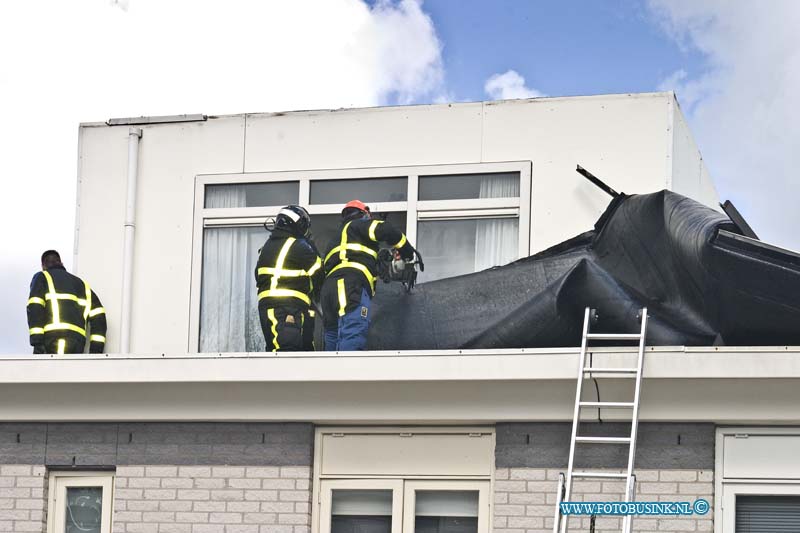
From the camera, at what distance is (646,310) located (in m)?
11.2

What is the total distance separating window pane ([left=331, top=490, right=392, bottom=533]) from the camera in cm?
1168

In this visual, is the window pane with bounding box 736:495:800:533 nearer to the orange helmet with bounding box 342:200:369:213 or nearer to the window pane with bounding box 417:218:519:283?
the window pane with bounding box 417:218:519:283

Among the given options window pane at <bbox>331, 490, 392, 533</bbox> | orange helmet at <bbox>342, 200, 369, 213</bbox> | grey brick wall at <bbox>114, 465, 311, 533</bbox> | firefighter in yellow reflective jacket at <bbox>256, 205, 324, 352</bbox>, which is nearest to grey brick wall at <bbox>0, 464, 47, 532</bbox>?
grey brick wall at <bbox>114, 465, 311, 533</bbox>

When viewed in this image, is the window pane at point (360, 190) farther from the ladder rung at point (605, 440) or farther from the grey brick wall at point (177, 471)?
the ladder rung at point (605, 440)

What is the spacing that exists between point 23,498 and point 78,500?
454mm

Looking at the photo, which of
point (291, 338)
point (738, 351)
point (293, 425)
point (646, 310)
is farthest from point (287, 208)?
point (738, 351)

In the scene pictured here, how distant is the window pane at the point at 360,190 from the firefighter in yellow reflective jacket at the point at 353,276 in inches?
46.0

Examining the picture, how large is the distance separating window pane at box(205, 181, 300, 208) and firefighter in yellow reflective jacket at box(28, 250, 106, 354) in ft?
4.79

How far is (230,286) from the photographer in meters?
13.9

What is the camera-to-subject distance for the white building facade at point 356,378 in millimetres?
10797

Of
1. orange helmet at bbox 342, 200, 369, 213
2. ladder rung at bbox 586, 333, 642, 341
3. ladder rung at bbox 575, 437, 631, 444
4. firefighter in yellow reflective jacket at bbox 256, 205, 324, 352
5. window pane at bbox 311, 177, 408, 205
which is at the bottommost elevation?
ladder rung at bbox 575, 437, 631, 444

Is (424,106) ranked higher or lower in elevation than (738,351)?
higher

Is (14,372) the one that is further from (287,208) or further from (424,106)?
(424,106)

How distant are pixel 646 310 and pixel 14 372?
511 cm
